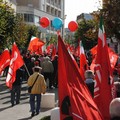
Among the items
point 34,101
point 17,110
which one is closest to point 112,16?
point 17,110

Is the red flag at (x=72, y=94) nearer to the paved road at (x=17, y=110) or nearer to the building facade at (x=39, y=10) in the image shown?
the paved road at (x=17, y=110)

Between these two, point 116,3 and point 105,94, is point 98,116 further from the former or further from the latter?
point 116,3

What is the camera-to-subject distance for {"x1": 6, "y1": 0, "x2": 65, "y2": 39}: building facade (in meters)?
78.6

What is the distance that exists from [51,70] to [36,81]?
6.94 m

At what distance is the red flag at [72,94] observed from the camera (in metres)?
4.75

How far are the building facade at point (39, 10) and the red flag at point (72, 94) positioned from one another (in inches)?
2459

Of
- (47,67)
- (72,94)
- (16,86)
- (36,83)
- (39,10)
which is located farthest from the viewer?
(39,10)

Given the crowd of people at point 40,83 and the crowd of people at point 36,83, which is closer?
the crowd of people at point 40,83

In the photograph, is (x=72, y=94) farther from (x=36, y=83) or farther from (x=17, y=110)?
(x=17, y=110)

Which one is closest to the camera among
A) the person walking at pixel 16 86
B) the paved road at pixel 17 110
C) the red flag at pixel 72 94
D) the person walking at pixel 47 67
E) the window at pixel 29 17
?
the red flag at pixel 72 94

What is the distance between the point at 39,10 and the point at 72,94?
78.2m

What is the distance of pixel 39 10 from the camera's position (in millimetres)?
82125

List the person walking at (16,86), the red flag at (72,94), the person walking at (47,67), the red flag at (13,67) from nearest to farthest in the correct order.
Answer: the red flag at (72,94) < the red flag at (13,67) < the person walking at (16,86) < the person walking at (47,67)

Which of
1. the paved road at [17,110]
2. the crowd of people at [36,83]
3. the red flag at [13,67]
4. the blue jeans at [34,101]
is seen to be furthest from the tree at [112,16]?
the blue jeans at [34,101]
